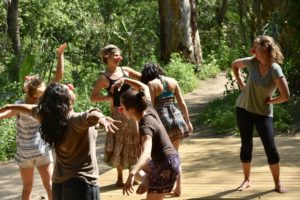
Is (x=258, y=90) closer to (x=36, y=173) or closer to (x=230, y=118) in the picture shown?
(x=36, y=173)

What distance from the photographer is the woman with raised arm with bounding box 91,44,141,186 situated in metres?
6.90

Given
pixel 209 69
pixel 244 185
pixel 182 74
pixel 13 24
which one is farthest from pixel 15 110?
pixel 13 24

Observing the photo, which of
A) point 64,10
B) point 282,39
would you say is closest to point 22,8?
point 64,10

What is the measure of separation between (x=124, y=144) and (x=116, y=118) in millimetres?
319

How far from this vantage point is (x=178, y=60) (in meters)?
19.2

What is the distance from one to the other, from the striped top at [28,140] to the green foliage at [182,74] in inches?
486

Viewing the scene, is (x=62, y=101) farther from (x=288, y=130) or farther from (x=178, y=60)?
(x=178, y=60)

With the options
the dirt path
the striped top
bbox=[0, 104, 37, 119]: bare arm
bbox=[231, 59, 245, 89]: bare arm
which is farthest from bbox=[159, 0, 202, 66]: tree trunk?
bbox=[0, 104, 37, 119]: bare arm

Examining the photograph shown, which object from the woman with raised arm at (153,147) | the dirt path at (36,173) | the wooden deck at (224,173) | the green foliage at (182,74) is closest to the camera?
the woman with raised arm at (153,147)

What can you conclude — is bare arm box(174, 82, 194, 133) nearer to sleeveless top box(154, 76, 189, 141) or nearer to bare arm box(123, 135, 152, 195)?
sleeveless top box(154, 76, 189, 141)

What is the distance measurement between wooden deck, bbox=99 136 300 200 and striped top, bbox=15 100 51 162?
127 centimetres

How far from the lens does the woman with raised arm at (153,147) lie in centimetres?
457

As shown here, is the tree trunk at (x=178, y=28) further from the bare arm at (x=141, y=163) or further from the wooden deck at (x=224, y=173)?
the bare arm at (x=141, y=163)

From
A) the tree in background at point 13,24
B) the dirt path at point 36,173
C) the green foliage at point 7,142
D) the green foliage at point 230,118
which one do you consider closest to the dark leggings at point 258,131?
the dirt path at point 36,173
